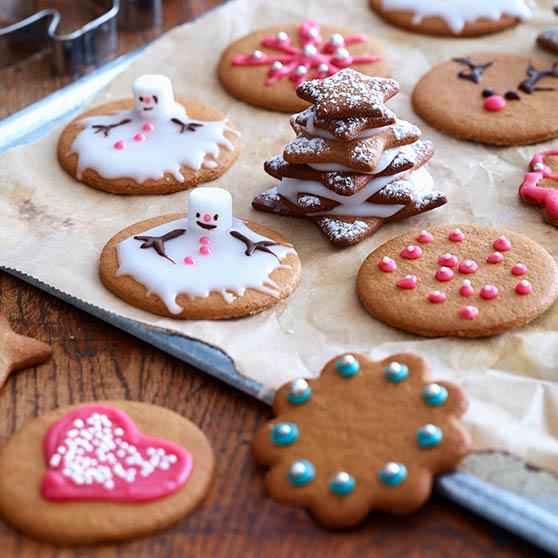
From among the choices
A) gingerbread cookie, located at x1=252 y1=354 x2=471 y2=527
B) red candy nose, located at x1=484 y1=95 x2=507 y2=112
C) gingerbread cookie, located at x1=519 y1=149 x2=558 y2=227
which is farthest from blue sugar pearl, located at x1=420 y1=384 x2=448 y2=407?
red candy nose, located at x1=484 y1=95 x2=507 y2=112

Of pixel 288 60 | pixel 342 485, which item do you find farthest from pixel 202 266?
pixel 288 60

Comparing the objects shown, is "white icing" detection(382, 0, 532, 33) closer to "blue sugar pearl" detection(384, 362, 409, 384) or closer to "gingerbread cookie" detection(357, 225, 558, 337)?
"gingerbread cookie" detection(357, 225, 558, 337)

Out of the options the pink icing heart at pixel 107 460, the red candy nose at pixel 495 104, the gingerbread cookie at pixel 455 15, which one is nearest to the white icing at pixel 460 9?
the gingerbread cookie at pixel 455 15

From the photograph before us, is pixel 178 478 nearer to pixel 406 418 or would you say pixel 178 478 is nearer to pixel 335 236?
pixel 406 418

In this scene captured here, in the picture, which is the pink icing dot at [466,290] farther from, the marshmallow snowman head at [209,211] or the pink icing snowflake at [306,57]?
the pink icing snowflake at [306,57]

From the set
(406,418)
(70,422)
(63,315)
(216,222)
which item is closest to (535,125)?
(216,222)

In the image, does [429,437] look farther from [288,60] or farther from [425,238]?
[288,60]
